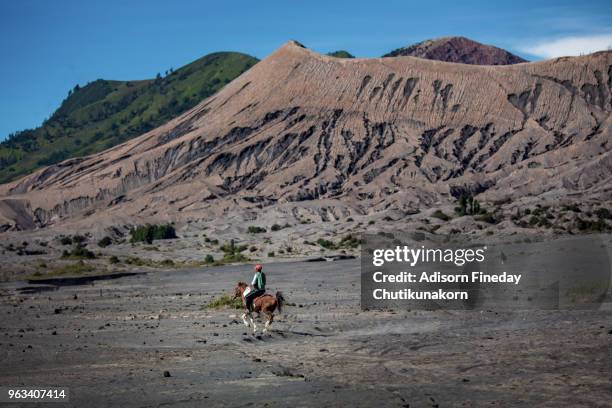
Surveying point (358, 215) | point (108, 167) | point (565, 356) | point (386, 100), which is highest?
point (386, 100)

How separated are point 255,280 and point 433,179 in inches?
3193

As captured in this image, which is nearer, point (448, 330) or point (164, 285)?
point (448, 330)

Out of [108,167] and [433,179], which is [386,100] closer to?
[433,179]

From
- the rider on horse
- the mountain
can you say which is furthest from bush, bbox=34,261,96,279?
the rider on horse

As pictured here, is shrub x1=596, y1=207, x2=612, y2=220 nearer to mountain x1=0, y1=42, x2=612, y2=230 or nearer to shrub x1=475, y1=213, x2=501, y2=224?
shrub x1=475, y1=213, x2=501, y2=224

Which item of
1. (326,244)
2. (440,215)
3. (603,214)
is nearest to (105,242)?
(326,244)

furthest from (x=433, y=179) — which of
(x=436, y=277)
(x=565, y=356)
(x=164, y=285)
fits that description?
(x=565, y=356)

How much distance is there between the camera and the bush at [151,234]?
82.9 m

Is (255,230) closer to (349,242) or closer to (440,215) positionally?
(349,242)

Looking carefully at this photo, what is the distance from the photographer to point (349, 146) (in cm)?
11194

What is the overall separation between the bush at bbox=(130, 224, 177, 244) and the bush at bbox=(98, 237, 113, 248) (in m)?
2.04

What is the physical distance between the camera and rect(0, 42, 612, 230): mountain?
100438 mm

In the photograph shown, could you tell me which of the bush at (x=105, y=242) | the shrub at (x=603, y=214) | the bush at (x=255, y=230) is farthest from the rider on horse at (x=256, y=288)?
the bush at (x=255, y=230)

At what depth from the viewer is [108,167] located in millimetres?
123875
